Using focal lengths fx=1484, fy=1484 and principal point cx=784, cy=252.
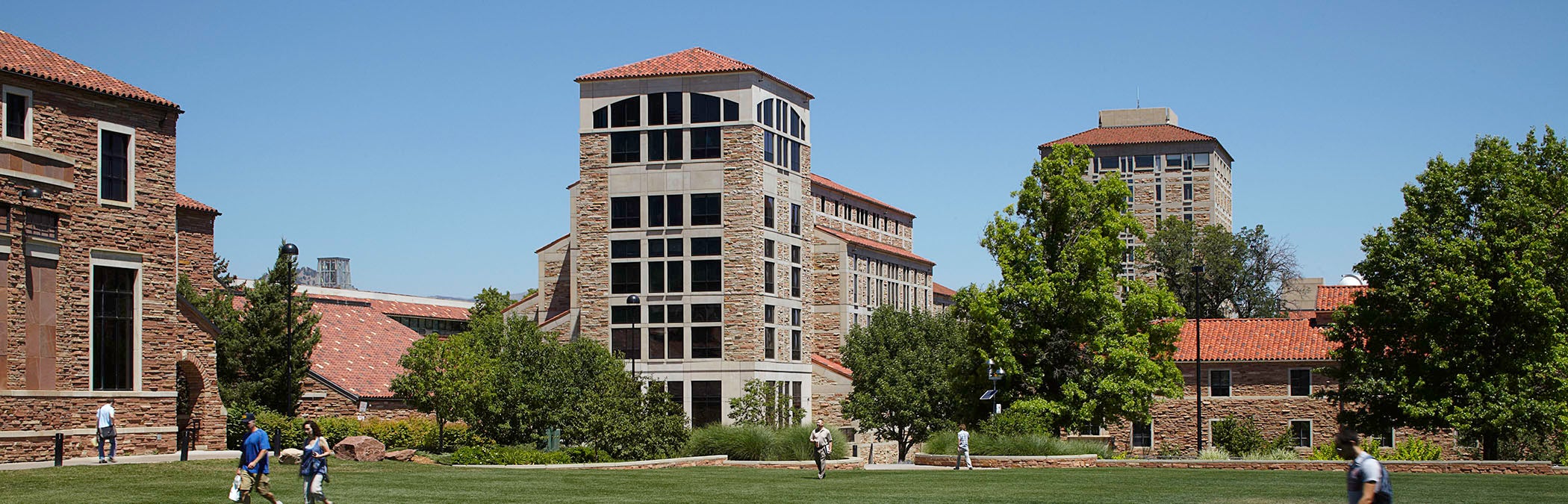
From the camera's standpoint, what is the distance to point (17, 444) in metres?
37.8

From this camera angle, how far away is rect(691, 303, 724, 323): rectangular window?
2793 inches

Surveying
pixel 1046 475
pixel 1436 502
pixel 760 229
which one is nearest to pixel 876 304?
pixel 760 229

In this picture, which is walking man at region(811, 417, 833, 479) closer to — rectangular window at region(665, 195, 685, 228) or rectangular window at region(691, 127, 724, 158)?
rectangular window at region(665, 195, 685, 228)

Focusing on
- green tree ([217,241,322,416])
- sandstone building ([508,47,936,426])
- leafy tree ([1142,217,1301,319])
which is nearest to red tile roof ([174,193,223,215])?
green tree ([217,241,322,416])

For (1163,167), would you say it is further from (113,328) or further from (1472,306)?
(113,328)

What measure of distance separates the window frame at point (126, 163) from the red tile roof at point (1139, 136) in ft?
376

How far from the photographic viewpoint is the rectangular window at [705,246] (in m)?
70.9

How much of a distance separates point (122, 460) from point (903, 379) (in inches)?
1466

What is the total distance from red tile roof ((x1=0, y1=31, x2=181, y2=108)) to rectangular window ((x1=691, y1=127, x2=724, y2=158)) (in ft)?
101

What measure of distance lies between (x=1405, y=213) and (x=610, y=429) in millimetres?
26618

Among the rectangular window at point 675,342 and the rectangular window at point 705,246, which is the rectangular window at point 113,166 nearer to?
the rectangular window at point 705,246

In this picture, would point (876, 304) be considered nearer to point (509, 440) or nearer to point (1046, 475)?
point (509, 440)

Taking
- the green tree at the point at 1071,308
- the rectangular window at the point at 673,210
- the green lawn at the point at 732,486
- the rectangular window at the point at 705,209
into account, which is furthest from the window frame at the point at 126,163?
the rectangular window at the point at 705,209

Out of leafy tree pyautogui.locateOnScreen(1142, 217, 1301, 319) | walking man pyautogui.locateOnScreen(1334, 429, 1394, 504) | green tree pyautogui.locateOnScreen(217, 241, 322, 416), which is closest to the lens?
walking man pyautogui.locateOnScreen(1334, 429, 1394, 504)
